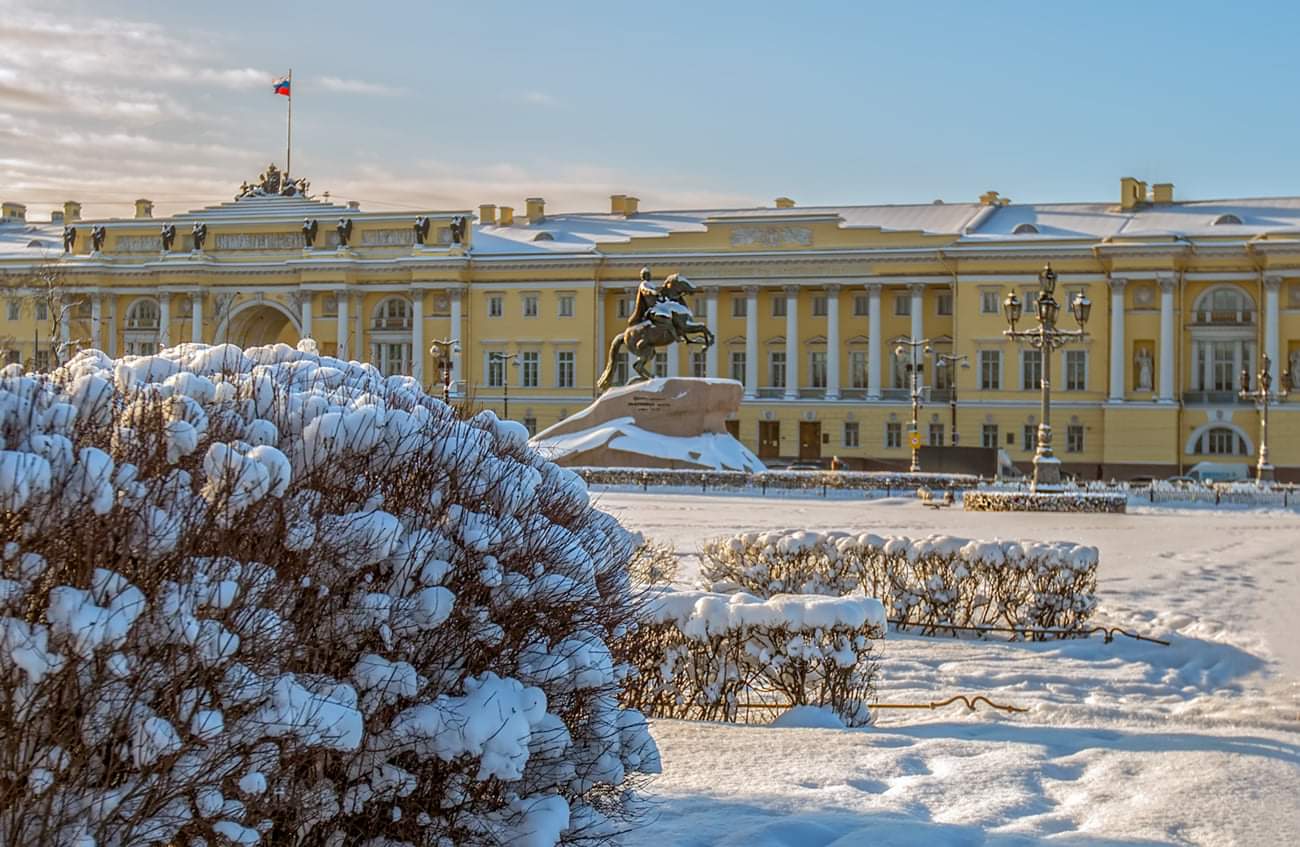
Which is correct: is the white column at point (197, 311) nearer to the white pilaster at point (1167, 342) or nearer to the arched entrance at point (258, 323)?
the arched entrance at point (258, 323)

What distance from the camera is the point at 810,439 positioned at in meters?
68.9

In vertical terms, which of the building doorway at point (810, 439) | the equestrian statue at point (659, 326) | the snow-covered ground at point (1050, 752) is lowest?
the snow-covered ground at point (1050, 752)

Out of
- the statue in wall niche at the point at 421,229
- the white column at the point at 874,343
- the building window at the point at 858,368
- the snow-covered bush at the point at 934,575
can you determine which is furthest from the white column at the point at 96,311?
the snow-covered bush at the point at 934,575

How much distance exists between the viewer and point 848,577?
48.9 feet

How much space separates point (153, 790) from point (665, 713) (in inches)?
213

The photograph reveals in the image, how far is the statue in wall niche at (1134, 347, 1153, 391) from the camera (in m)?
63.6

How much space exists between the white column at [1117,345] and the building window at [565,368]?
2393 cm

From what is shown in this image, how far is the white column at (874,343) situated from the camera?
6781 cm

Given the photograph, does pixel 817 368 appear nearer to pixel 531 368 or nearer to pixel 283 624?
pixel 531 368

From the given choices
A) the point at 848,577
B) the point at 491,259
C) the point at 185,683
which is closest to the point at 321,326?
the point at 491,259

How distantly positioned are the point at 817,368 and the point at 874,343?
333 centimetres

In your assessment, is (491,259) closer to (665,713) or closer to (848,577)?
(848,577)

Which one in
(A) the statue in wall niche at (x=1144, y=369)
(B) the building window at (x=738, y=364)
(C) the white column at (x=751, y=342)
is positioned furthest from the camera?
(B) the building window at (x=738, y=364)

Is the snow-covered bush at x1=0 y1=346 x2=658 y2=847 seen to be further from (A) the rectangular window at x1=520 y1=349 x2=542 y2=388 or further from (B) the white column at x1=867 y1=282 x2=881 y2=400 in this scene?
(A) the rectangular window at x1=520 y1=349 x2=542 y2=388
